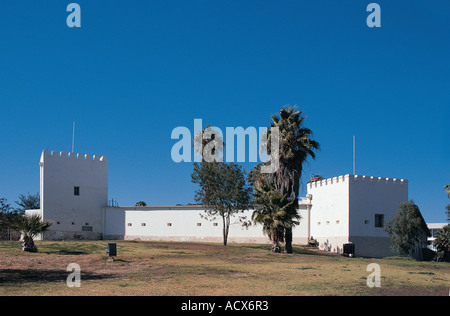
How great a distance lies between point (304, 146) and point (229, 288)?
20994mm

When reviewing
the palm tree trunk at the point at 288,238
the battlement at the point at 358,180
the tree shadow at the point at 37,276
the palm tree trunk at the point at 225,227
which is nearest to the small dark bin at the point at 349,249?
the palm tree trunk at the point at 288,238

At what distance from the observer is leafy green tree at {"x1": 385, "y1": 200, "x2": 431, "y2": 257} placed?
1351 inches

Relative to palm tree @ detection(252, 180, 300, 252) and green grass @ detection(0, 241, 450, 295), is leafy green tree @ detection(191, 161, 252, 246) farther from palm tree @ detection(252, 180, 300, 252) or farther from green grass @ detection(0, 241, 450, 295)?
green grass @ detection(0, 241, 450, 295)

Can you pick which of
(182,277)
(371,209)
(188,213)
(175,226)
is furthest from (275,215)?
(182,277)

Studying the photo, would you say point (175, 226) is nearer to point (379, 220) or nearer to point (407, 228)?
point (379, 220)

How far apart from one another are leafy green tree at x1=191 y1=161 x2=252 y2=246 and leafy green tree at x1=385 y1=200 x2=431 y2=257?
11.5 metres

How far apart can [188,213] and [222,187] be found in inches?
269

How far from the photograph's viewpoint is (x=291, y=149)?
3397 centimetres

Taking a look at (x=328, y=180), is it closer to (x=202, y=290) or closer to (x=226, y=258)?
(x=226, y=258)

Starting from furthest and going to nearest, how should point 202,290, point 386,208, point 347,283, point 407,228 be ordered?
point 386,208 → point 407,228 → point 347,283 → point 202,290

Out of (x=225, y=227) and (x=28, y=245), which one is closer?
(x=28, y=245)

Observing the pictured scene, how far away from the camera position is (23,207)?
6619 centimetres

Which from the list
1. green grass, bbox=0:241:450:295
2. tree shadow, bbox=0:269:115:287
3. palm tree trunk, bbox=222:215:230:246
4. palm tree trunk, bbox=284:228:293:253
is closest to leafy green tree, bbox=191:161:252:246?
palm tree trunk, bbox=222:215:230:246
